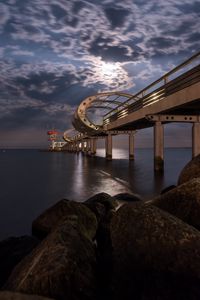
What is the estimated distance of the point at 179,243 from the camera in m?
4.36

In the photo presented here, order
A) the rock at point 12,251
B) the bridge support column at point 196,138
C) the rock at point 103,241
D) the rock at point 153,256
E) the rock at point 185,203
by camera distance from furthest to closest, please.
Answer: the bridge support column at point 196,138 < the rock at point 12,251 < the rock at point 185,203 < the rock at point 103,241 < the rock at point 153,256

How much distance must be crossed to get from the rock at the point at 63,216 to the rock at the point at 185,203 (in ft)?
5.94

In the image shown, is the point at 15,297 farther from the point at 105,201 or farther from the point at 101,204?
the point at 105,201

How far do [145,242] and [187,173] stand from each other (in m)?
4.96

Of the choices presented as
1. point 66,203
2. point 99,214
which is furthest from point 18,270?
point 99,214

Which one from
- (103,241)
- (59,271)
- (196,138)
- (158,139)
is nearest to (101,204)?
(103,241)

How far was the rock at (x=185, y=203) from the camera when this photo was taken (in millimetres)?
6009

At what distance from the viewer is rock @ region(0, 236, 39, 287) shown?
6.41m

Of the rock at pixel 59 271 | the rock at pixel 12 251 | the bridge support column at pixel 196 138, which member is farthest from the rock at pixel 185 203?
the bridge support column at pixel 196 138

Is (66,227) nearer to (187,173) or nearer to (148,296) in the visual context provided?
(148,296)

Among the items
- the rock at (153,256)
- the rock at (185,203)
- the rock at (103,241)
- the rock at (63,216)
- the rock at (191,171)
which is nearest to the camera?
the rock at (153,256)

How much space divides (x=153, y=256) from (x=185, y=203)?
2.13 meters

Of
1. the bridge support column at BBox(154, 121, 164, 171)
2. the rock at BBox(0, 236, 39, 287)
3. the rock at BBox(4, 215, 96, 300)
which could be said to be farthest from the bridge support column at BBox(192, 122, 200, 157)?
the rock at BBox(4, 215, 96, 300)

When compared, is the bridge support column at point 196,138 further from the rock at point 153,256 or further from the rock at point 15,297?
the rock at point 15,297
